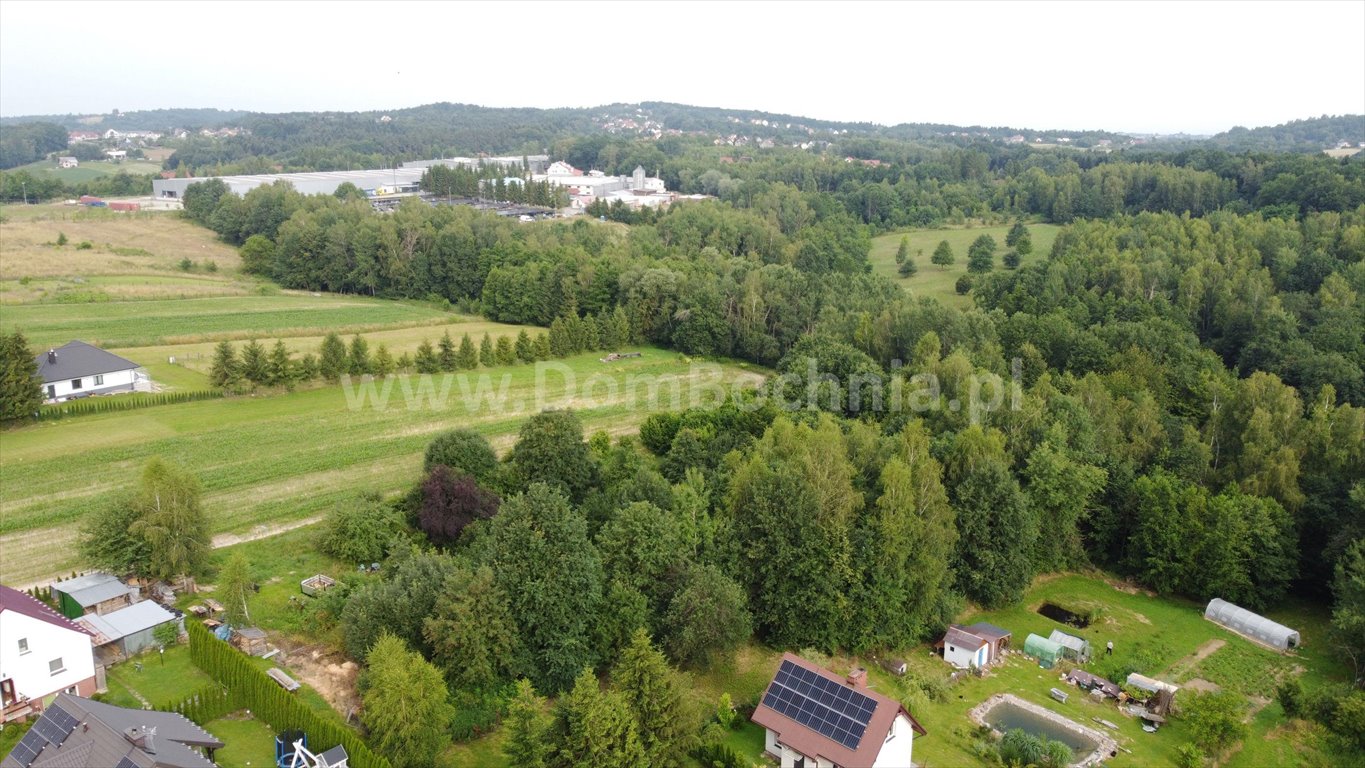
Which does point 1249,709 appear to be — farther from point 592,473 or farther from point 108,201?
point 108,201

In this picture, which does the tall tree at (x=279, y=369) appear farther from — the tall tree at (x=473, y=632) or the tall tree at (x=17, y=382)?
the tall tree at (x=473, y=632)

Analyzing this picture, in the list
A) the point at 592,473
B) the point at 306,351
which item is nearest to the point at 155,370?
the point at 306,351

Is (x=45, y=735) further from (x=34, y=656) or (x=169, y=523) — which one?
(x=169, y=523)

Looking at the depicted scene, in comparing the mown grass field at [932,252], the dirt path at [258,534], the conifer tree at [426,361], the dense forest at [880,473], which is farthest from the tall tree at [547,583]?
the mown grass field at [932,252]

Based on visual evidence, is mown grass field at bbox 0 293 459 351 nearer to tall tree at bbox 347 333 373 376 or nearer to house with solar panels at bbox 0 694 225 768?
tall tree at bbox 347 333 373 376

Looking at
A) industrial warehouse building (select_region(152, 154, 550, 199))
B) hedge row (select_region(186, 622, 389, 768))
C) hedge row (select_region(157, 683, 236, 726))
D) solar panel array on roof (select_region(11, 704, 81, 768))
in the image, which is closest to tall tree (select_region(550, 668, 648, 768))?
hedge row (select_region(186, 622, 389, 768))

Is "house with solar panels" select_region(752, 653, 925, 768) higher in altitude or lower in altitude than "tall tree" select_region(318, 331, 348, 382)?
lower

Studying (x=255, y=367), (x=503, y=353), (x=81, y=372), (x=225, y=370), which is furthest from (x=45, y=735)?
(x=503, y=353)
